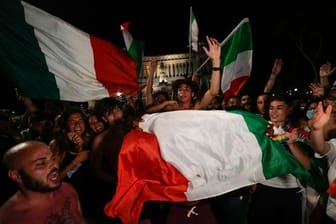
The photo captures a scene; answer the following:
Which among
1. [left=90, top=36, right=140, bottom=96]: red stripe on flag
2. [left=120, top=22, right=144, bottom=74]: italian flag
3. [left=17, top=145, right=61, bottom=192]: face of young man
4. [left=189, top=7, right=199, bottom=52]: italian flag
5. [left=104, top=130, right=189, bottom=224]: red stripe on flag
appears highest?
[left=189, top=7, right=199, bottom=52]: italian flag

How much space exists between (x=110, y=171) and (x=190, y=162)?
2.99ft

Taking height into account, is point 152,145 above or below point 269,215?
above

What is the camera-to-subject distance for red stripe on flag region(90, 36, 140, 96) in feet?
13.4

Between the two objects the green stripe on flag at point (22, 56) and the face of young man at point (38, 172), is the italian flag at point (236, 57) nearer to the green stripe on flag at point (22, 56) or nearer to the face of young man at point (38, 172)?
the green stripe on flag at point (22, 56)

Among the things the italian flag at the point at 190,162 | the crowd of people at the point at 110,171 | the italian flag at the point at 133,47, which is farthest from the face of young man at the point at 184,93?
the italian flag at the point at 133,47

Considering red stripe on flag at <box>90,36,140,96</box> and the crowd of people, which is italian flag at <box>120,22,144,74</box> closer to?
the crowd of people

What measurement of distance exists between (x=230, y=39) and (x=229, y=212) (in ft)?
11.6

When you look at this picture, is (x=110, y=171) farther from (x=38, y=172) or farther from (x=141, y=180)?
(x=38, y=172)

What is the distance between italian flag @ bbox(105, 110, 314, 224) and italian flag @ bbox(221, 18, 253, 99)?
3.07m

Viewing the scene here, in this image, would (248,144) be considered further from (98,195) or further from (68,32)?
(68,32)

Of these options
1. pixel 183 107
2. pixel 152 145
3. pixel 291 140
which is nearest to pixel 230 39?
pixel 183 107

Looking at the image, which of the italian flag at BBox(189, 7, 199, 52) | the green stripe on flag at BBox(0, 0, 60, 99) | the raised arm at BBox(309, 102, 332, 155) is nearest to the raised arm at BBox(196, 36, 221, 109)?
the raised arm at BBox(309, 102, 332, 155)

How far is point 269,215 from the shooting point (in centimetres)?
417

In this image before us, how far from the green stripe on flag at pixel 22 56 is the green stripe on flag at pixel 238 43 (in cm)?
384
